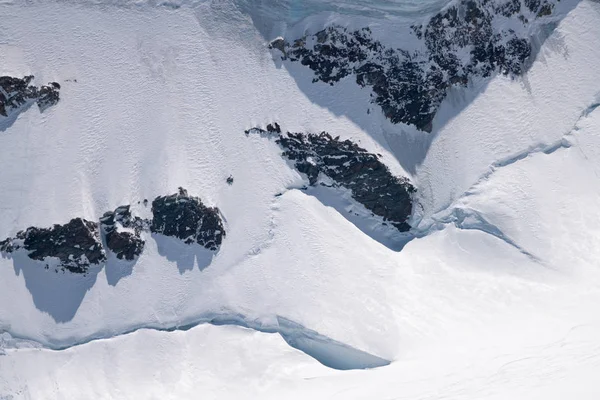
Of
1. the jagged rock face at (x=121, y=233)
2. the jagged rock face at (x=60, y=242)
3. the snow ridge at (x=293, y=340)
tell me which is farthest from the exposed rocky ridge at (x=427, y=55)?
the jagged rock face at (x=60, y=242)

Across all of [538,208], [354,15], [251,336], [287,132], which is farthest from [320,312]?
[354,15]

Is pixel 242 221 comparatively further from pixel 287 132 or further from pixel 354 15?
pixel 354 15

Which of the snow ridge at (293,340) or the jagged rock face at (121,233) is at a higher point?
the jagged rock face at (121,233)

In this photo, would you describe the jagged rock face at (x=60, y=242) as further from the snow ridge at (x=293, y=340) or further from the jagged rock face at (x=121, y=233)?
the snow ridge at (x=293, y=340)

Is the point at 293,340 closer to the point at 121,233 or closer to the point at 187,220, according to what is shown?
the point at 187,220

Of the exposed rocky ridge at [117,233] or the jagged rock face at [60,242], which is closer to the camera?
the jagged rock face at [60,242]

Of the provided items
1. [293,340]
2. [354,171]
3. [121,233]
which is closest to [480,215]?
[354,171]
